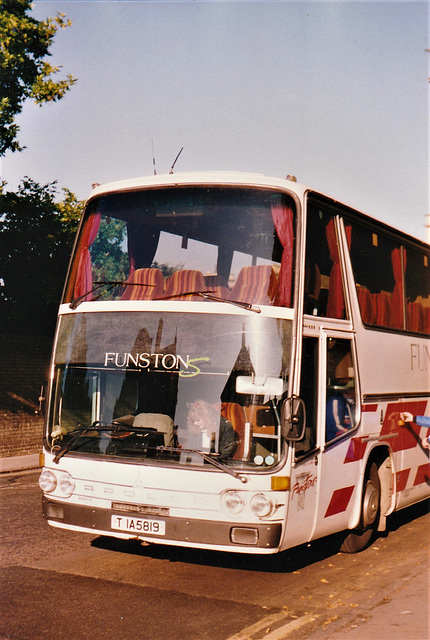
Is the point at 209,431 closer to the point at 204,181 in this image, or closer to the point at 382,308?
the point at 204,181

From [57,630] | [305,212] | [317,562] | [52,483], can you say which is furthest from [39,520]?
[305,212]

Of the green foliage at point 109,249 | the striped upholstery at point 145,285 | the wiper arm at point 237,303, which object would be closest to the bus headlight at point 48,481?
the striped upholstery at point 145,285

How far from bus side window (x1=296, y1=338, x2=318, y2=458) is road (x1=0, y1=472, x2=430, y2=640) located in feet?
4.50

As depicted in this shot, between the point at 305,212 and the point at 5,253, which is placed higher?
the point at 5,253

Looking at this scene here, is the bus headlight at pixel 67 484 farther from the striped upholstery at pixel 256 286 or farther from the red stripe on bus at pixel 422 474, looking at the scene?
the red stripe on bus at pixel 422 474

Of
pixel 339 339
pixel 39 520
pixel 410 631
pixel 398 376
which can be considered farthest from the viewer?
pixel 39 520

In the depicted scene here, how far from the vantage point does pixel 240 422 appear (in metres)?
6.79

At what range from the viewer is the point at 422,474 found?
34.3ft

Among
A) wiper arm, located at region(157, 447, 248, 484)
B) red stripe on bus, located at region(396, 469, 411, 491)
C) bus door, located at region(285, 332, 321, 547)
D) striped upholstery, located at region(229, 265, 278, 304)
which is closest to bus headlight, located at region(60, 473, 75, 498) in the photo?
wiper arm, located at region(157, 447, 248, 484)

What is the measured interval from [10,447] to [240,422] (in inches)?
498

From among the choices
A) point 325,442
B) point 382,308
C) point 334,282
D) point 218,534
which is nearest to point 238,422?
point 218,534

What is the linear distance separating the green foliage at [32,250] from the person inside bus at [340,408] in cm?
1124

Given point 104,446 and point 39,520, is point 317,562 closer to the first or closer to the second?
point 104,446

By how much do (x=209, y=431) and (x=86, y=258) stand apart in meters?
2.37
